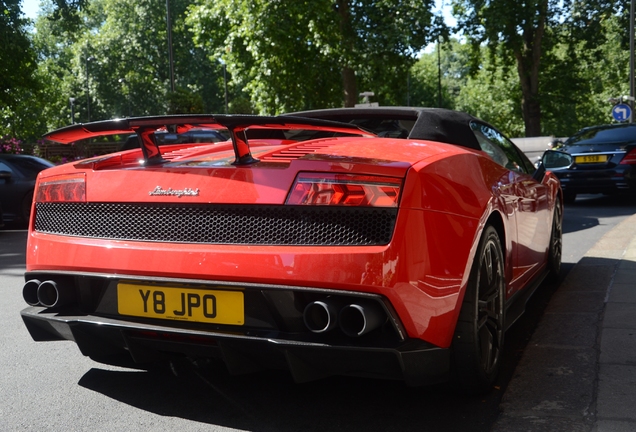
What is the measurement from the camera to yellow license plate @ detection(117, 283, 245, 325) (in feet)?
10.0

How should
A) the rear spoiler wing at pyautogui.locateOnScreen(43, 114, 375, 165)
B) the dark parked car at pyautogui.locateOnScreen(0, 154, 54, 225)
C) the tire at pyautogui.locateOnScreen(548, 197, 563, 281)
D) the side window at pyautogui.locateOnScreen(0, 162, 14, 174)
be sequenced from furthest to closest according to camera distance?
1. the side window at pyautogui.locateOnScreen(0, 162, 14, 174)
2. the dark parked car at pyautogui.locateOnScreen(0, 154, 54, 225)
3. the tire at pyautogui.locateOnScreen(548, 197, 563, 281)
4. the rear spoiler wing at pyautogui.locateOnScreen(43, 114, 375, 165)

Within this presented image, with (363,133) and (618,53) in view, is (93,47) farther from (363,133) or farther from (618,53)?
(363,133)

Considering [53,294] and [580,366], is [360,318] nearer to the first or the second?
[53,294]

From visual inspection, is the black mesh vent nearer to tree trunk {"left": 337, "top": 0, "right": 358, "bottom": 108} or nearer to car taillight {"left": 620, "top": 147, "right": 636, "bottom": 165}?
car taillight {"left": 620, "top": 147, "right": 636, "bottom": 165}

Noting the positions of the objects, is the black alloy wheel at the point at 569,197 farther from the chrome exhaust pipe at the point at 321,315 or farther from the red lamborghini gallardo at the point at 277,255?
the chrome exhaust pipe at the point at 321,315

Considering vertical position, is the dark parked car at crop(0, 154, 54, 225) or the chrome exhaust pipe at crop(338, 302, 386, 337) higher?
the chrome exhaust pipe at crop(338, 302, 386, 337)

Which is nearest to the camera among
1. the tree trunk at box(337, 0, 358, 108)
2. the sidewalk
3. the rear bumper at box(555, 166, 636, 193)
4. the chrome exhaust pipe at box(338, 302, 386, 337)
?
the chrome exhaust pipe at box(338, 302, 386, 337)

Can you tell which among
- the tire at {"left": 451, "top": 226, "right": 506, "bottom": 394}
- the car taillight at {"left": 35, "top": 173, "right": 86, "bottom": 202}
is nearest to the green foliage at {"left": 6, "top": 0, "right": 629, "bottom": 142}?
the car taillight at {"left": 35, "top": 173, "right": 86, "bottom": 202}

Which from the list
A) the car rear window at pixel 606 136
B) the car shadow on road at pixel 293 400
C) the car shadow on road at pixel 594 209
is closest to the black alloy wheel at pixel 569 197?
the car shadow on road at pixel 594 209

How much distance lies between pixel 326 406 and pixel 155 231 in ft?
3.29

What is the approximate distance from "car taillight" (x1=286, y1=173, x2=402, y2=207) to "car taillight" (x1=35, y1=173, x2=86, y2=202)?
1.02m

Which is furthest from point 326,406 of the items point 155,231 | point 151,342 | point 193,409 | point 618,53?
point 618,53

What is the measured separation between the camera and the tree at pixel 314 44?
28344mm

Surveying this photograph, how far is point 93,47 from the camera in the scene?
6494 cm
